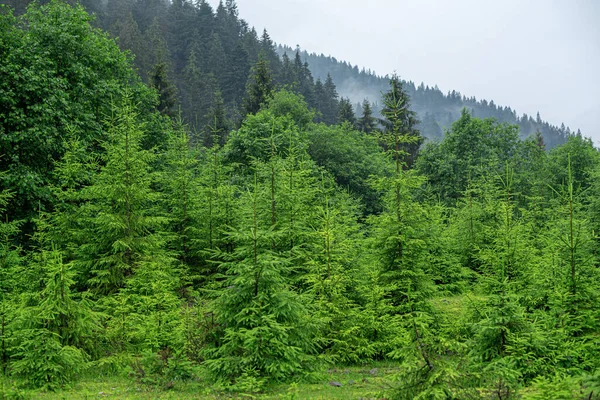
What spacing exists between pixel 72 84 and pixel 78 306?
15643 mm

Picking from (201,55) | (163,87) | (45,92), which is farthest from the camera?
(201,55)

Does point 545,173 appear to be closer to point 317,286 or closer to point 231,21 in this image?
point 317,286

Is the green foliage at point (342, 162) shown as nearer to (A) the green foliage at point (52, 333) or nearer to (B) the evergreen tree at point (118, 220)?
(B) the evergreen tree at point (118, 220)

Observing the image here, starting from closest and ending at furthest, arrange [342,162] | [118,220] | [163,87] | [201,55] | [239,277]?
1. [239,277]
2. [118,220]
3. [342,162]
4. [163,87]
5. [201,55]

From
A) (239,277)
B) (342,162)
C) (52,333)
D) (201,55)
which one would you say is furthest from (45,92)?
(201,55)

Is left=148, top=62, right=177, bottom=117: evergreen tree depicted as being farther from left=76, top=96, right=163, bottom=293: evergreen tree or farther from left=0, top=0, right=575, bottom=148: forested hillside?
left=76, top=96, right=163, bottom=293: evergreen tree

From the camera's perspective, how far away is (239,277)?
9242 millimetres

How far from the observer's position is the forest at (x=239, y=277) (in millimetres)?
8383

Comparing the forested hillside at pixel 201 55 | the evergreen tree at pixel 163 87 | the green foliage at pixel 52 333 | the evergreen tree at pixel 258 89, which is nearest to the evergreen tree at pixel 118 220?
the green foliage at pixel 52 333

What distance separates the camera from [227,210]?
18531 mm

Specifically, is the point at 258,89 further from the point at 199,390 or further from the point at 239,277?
the point at 199,390

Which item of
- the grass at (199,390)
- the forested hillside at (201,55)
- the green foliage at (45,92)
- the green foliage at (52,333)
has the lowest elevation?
the grass at (199,390)

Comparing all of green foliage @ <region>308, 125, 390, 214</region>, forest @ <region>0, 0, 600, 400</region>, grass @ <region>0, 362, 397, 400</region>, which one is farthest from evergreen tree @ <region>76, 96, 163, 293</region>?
green foliage @ <region>308, 125, 390, 214</region>

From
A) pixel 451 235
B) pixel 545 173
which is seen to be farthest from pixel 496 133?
pixel 451 235
